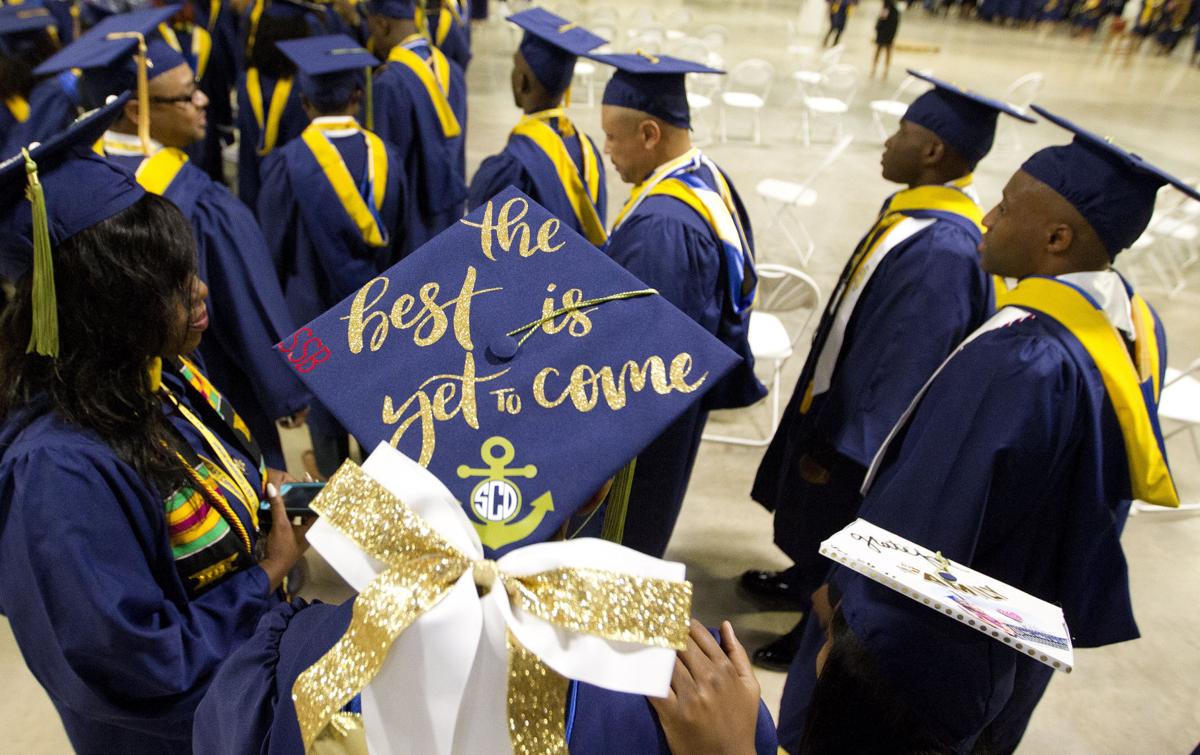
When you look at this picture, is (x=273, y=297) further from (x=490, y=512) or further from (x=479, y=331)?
(x=490, y=512)

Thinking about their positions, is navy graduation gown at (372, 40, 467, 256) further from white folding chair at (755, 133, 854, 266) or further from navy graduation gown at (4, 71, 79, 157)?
white folding chair at (755, 133, 854, 266)

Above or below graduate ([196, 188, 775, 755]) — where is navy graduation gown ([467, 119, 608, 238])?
below

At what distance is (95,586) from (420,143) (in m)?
3.40

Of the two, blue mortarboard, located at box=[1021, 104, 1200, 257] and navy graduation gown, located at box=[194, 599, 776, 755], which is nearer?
navy graduation gown, located at box=[194, 599, 776, 755]

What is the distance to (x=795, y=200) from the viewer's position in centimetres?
500

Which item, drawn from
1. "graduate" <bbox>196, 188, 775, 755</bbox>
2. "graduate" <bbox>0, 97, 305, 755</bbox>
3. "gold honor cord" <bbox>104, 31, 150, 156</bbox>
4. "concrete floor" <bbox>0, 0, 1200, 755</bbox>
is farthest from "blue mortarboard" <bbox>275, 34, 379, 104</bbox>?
"graduate" <bbox>196, 188, 775, 755</bbox>

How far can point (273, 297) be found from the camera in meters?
2.16

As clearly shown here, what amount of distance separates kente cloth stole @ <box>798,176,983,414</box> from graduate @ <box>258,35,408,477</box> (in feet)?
5.71

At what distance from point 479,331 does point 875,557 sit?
2.00 feet

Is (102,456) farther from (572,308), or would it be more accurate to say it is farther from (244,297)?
(244,297)

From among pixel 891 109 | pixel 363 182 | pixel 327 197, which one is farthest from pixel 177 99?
pixel 891 109

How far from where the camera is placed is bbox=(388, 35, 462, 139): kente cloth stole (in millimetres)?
3955

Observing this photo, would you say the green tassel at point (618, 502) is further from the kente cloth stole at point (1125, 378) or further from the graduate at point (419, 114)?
the graduate at point (419, 114)

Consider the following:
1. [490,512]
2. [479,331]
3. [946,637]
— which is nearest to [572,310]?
[479,331]
